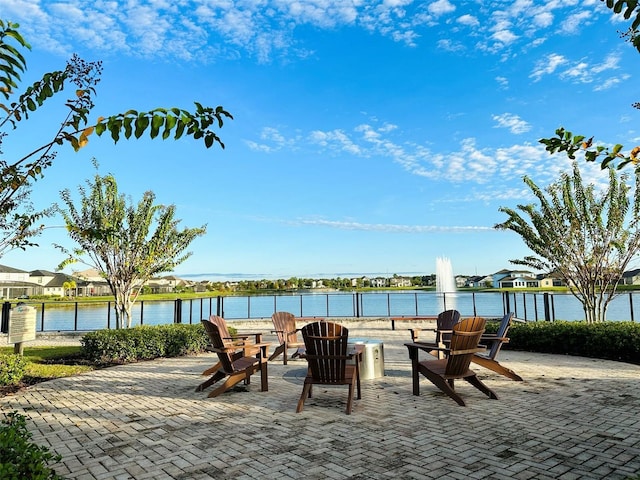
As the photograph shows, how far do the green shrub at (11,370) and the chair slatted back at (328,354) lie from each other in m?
4.61

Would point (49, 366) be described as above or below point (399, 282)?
below

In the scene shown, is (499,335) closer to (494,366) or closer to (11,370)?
(494,366)

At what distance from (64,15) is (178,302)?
10390mm

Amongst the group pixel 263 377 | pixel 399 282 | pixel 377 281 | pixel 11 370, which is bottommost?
pixel 263 377

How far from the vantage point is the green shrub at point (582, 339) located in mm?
7716

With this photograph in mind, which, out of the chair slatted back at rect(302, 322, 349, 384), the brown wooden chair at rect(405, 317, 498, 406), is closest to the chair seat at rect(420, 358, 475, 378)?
the brown wooden chair at rect(405, 317, 498, 406)

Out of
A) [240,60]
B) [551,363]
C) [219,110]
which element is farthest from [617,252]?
[219,110]

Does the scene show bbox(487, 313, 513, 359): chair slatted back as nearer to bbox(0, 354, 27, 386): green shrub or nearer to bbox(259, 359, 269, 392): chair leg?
bbox(259, 359, 269, 392): chair leg

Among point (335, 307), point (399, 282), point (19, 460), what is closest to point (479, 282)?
point (399, 282)

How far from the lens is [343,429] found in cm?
418

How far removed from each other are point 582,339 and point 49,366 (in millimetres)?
10109

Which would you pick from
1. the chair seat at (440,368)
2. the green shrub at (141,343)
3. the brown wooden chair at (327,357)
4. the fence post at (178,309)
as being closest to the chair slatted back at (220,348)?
the brown wooden chair at (327,357)

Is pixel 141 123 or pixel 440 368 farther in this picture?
pixel 440 368

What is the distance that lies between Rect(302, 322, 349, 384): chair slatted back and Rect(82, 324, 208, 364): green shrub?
4.76 m
